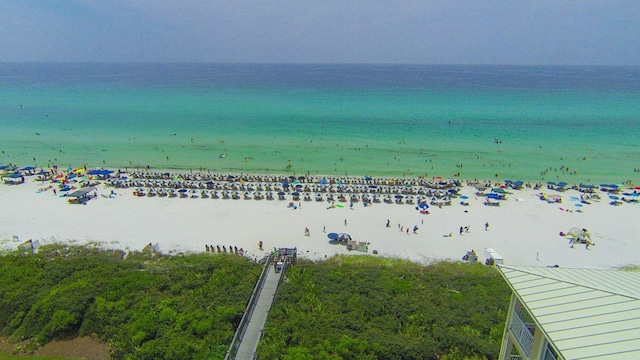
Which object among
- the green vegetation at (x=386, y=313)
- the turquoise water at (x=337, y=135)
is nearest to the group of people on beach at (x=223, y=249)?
the green vegetation at (x=386, y=313)

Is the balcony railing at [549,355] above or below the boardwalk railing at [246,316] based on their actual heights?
above

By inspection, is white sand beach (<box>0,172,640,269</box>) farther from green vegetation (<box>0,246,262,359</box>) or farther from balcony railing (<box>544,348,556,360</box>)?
balcony railing (<box>544,348,556,360</box>)

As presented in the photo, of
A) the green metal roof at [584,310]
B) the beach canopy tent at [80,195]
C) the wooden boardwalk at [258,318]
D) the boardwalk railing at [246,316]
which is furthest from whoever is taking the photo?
the beach canopy tent at [80,195]

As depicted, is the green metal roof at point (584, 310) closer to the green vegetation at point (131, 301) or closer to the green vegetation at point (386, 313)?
the green vegetation at point (386, 313)

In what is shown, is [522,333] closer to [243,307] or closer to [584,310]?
[584,310]

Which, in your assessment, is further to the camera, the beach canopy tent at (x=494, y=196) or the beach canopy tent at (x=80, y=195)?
the beach canopy tent at (x=494, y=196)

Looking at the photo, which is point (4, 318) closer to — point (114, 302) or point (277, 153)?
point (114, 302)

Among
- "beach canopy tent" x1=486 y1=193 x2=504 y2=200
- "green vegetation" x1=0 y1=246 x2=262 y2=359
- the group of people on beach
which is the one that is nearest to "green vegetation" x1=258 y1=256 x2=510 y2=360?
"green vegetation" x1=0 y1=246 x2=262 y2=359
